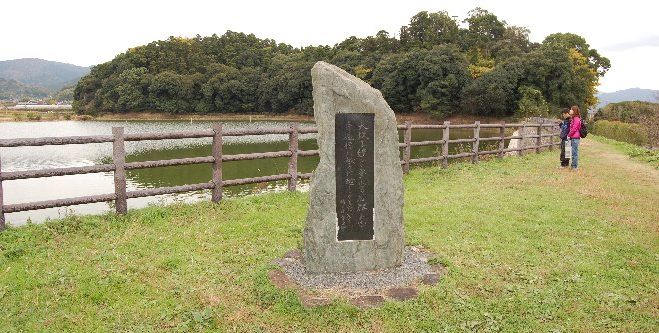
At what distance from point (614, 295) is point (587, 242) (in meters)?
1.84

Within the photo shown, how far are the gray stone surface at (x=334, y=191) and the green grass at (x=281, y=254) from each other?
70cm

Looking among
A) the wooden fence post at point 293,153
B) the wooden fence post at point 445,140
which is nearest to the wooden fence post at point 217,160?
the wooden fence post at point 293,153

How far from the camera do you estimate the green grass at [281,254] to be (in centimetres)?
416

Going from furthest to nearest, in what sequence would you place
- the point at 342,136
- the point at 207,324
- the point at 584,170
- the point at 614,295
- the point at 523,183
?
1. the point at 584,170
2. the point at 523,183
3. the point at 342,136
4. the point at 614,295
5. the point at 207,324

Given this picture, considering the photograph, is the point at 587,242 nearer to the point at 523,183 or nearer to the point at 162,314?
the point at 523,183

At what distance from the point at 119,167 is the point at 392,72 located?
169 feet

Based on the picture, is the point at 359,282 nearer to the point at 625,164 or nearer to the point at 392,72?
the point at 625,164

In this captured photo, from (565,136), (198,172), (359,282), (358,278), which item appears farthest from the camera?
(198,172)

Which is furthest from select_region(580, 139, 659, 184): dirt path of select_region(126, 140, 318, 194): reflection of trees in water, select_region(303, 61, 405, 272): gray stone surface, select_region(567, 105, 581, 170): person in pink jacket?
select_region(126, 140, 318, 194): reflection of trees in water

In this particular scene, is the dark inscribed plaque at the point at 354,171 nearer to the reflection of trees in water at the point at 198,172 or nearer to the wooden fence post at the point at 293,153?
the wooden fence post at the point at 293,153

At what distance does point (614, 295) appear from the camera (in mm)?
4660

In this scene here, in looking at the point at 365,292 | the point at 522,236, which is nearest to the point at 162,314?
the point at 365,292

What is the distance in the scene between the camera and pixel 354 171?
5.24 m

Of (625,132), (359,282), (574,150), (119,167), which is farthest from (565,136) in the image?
(625,132)
